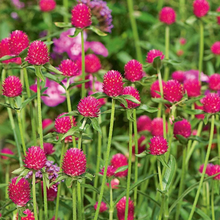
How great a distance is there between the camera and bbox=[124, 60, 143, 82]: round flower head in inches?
55.8

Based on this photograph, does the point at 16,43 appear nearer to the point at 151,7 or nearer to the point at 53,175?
the point at 53,175

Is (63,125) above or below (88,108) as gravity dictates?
below

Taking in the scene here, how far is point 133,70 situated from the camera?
142cm

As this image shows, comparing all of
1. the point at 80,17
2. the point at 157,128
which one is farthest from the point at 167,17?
the point at 80,17

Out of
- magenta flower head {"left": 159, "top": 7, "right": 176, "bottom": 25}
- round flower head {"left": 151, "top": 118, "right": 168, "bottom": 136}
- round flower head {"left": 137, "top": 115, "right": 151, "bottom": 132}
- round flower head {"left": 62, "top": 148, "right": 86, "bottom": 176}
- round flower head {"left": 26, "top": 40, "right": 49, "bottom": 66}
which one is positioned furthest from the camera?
magenta flower head {"left": 159, "top": 7, "right": 176, "bottom": 25}

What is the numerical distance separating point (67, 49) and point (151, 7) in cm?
115

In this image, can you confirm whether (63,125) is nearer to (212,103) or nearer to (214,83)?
(212,103)

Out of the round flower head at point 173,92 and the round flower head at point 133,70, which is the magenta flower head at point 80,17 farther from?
the round flower head at point 173,92

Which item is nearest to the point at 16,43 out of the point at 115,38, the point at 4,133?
the point at 4,133

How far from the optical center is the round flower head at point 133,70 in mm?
1417

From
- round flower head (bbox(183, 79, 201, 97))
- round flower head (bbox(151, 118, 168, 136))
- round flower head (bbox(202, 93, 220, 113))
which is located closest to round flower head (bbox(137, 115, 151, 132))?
round flower head (bbox(151, 118, 168, 136))

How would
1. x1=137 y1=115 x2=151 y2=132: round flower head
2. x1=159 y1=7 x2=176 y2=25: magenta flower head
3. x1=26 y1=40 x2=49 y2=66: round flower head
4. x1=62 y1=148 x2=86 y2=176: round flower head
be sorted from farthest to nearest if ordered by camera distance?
x1=159 y1=7 x2=176 y2=25: magenta flower head < x1=137 y1=115 x2=151 y2=132: round flower head < x1=26 y1=40 x2=49 y2=66: round flower head < x1=62 y1=148 x2=86 y2=176: round flower head

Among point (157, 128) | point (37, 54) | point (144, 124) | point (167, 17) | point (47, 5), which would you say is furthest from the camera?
point (47, 5)

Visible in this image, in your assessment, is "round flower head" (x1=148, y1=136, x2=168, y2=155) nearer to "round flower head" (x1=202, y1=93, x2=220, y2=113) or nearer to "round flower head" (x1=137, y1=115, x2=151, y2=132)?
"round flower head" (x1=202, y1=93, x2=220, y2=113)
